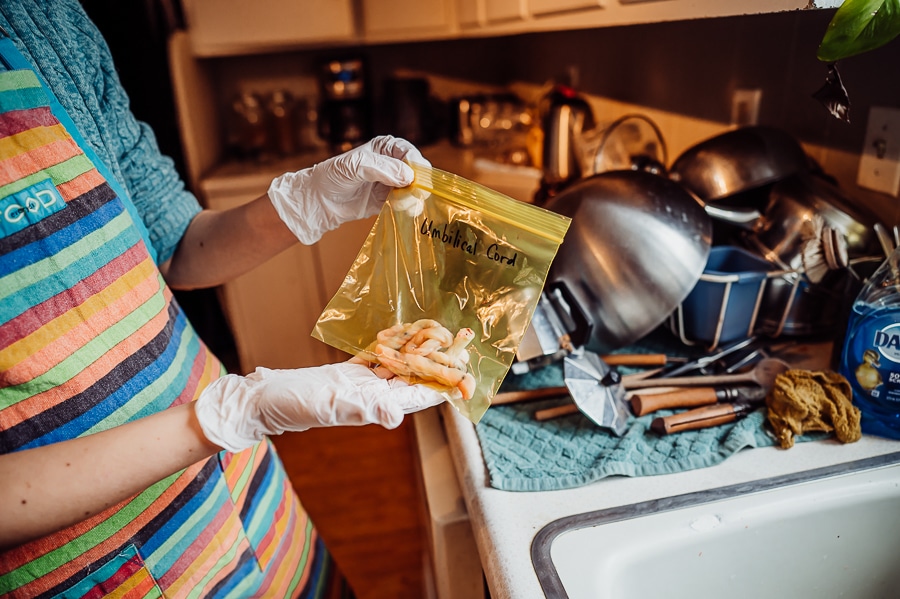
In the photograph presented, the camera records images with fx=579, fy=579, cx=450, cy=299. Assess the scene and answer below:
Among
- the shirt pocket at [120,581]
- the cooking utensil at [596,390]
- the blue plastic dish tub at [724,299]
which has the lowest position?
the shirt pocket at [120,581]

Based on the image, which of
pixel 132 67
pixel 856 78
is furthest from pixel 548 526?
pixel 132 67

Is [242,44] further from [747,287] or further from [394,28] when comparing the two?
[747,287]

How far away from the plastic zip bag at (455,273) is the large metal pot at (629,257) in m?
0.21

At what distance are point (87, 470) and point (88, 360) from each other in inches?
5.2

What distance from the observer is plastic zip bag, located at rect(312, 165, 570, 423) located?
1.99 feet

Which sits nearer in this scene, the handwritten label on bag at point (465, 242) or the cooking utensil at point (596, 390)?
the handwritten label on bag at point (465, 242)

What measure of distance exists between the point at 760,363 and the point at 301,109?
233cm

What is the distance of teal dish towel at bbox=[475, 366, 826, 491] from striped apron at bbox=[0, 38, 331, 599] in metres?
0.34

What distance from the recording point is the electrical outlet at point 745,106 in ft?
3.66

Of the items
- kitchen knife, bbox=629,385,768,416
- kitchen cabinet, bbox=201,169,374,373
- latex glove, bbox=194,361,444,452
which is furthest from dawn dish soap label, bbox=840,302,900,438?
kitchen cabinet, bbox=201,169,374,373

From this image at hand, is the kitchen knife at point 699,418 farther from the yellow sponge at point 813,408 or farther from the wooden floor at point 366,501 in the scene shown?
the wooden floor at point 366,501

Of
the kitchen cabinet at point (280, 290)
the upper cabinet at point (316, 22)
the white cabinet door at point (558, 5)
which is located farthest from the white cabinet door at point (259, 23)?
the white cabinet door at point (558, 5)

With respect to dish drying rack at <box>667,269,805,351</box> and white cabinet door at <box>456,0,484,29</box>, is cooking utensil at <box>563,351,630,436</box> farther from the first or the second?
white cabinet door at <box>456,0,484,29</box>

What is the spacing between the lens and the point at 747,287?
83cm
